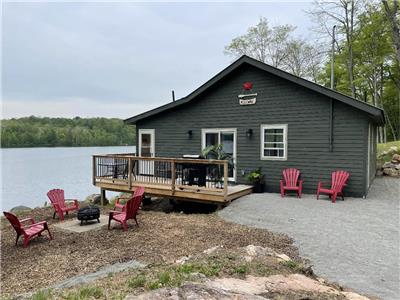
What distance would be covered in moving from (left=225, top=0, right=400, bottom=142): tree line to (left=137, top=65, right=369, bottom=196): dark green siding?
12305mm

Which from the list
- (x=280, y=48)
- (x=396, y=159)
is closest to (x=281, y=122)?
(x=396, y=159)

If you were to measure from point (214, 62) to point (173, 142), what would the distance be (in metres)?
18.0

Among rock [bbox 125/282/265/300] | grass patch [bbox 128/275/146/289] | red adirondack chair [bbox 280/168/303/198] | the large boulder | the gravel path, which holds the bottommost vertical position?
the gravel path

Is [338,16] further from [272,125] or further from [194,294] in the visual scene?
[194,294]

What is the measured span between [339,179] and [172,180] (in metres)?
4.99

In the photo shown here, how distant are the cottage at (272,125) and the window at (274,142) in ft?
0.11

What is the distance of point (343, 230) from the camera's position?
5828 millimetres

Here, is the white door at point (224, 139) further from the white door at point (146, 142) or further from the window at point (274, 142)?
the white door at point (146, 142)

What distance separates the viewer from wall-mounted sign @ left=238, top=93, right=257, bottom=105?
33.9 ft

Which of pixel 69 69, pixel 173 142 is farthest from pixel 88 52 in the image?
pixel 173 142

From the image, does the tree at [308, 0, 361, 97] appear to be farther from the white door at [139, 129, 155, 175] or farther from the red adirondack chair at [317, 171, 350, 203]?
the red adirondack chair at [317, 171, 350, 203]

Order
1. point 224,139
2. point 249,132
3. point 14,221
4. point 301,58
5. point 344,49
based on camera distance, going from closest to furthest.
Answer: point 14,221 < point 249,132 < point 224,139 < point 344,49 < point 301,58

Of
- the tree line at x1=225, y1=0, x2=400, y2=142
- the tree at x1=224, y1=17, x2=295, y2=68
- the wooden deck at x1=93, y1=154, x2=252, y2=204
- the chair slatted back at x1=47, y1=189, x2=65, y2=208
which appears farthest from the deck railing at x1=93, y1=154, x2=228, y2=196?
the tree at x1=224, y1=17, x2=295, y2=68

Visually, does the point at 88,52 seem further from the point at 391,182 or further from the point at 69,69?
the point at 391,182
